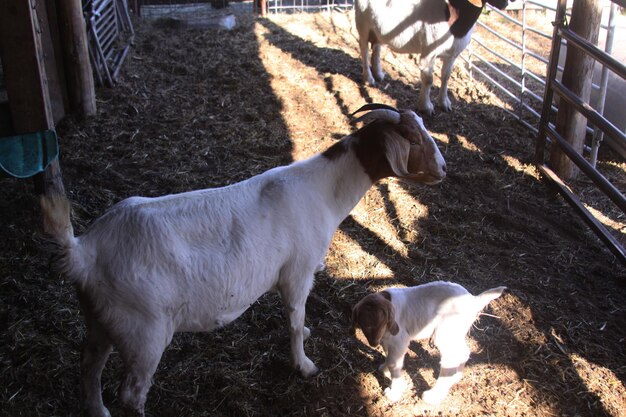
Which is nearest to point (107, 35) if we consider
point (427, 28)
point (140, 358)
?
point (427, 28)

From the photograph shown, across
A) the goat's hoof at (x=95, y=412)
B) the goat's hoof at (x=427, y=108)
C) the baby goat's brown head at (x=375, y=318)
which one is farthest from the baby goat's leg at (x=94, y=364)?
the goat's hoof at (x=427, y=108)

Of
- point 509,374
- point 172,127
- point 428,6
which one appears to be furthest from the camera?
point 428,6

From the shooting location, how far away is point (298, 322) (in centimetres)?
347

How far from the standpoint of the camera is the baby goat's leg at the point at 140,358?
107 inches

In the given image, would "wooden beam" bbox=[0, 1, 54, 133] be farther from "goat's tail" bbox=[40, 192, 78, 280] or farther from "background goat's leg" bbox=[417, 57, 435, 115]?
"background goat's leg" bbox=[417, 57, 435, 115]

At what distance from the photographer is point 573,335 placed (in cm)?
399

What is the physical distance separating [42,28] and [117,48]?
3.22m

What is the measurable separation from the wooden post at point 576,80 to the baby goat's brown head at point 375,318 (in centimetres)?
379

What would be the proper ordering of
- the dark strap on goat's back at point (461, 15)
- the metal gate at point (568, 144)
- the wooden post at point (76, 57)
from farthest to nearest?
the dark strap on goat's back at point (461, 15), the wooden post at point (76, 57), the metal gate at point (568, 144)

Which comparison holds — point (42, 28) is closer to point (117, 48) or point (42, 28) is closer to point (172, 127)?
point (172, 127)

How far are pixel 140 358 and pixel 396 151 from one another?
1.79 metres

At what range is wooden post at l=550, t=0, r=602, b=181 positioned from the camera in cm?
564

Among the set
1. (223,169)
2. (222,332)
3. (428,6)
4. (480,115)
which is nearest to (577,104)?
(480,115)

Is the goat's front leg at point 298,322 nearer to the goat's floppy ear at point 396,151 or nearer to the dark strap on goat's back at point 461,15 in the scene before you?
the goat's floppy ear at point 396,151
